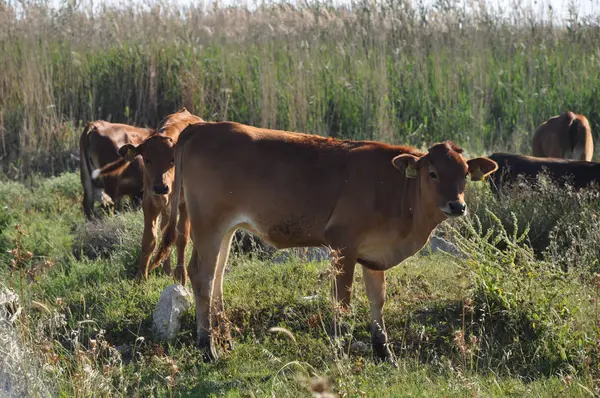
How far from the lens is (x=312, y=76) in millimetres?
16312

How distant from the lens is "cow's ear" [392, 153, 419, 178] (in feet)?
24.4

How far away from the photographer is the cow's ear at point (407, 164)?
7.44 meters

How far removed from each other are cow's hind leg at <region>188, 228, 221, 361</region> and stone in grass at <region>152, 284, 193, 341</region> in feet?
0.95

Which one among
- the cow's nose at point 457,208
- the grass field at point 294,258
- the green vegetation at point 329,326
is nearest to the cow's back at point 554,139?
the grass field at point 294,258

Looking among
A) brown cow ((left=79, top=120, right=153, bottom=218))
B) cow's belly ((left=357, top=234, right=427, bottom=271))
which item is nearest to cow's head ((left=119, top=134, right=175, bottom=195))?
cow's belly ((left=357, top=234, right=427, bottom=271))

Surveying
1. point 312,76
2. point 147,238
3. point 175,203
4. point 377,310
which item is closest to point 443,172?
point 377,310

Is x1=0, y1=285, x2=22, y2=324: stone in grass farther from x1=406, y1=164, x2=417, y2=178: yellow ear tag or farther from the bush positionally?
the bush

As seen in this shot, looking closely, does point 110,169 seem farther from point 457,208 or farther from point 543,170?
point 543,170

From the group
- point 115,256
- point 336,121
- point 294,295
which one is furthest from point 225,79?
point 294,295

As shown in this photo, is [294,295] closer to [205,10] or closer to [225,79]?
[225,79]

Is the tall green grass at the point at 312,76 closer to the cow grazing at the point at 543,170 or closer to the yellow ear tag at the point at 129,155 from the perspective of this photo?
the cow grazing at the point at 543,170

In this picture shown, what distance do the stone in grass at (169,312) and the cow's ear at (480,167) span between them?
264 cm

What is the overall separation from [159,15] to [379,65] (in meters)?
5.46

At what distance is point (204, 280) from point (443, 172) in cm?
210
